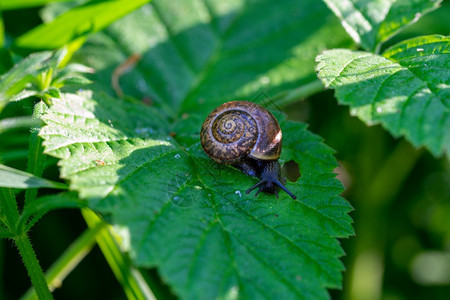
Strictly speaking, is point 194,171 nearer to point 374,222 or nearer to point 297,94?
point 297,94

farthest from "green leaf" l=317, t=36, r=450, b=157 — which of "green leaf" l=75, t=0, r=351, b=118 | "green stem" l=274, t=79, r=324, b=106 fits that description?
"green leaf" l=75, t=0, r=351, b=118

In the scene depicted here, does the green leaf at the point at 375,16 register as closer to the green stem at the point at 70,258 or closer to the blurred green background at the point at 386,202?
the blurred green background at the point at 386,202

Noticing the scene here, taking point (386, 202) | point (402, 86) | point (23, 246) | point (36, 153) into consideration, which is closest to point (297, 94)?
point (402, 86)

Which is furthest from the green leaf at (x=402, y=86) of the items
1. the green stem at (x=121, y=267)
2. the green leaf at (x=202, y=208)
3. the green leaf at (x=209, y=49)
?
the green stem at (x=121, y=267)

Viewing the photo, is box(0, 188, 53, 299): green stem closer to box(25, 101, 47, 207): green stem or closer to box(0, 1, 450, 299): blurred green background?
box(25, 101, 47, 207): green stem

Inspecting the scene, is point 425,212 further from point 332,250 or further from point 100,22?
point 100,22
